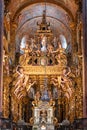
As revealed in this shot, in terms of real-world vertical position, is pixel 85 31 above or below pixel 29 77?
above

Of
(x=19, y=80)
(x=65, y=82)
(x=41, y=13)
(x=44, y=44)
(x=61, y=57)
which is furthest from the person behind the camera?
(x=41, y=13)

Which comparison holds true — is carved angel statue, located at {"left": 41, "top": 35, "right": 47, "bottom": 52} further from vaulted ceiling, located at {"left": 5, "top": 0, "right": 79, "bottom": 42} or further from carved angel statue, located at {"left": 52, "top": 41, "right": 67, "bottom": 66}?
vaulted ceiling, located at {"left": 5, "top": 0, "right": 79, "bottom": 42}

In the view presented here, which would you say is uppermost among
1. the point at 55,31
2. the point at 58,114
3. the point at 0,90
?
the point at 55,31

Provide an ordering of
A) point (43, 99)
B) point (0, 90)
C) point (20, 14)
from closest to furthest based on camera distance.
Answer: point (0, 90)
point (43, 99)
point (20, 14)

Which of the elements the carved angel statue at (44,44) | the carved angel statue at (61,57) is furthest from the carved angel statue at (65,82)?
the carved angel statue at (44,44)

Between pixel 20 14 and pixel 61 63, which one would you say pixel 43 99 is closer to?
pixel 61 63

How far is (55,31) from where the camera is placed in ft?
105

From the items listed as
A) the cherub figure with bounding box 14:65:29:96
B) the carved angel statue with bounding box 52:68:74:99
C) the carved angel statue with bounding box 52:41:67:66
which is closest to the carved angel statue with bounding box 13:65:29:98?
the cherub figure with bounding box 14:65:29:96

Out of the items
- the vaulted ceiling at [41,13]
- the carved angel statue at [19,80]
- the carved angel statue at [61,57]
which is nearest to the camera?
the carved angel statue at [19,80]

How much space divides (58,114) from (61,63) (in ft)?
20.3

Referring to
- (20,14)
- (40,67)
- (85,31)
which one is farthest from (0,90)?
(20,14)

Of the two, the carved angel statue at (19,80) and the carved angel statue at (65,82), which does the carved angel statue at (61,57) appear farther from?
the carved angel statue at (19,80)

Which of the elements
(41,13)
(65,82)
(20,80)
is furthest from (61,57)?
(41,13)

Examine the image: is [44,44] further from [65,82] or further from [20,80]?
[20,80]
